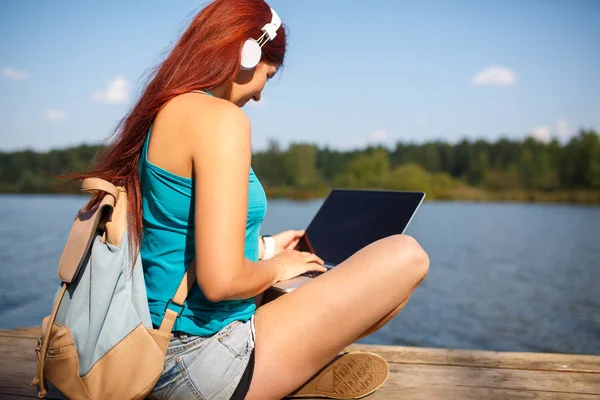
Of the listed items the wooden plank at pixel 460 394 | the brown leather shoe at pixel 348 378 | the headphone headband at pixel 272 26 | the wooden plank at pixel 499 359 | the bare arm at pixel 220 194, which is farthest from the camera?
the wooden plank at pixel 499 359

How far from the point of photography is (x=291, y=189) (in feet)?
161

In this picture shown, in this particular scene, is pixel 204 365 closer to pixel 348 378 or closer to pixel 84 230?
pixel 84 230

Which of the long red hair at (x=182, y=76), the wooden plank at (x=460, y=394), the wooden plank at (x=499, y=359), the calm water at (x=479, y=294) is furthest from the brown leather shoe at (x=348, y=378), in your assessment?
the calm water at (x=479, y=294)

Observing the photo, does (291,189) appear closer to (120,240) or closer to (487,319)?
(487,319)

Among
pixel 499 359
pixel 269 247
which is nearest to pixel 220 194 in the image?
pixel 269 247

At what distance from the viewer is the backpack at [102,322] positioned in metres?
1.12

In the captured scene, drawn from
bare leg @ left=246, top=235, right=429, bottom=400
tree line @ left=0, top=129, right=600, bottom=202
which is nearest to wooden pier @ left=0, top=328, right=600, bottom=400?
bare leg @ left=246, top=235, right=429, bottom=400

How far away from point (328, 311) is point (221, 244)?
312 mm

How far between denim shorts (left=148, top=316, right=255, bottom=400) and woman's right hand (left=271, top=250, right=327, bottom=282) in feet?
0.69

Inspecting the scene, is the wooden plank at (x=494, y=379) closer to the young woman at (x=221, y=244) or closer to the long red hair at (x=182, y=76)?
the young woman at (x=221, y=244)

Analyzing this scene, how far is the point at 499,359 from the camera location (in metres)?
1.97

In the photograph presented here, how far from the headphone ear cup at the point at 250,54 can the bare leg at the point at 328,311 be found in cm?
49

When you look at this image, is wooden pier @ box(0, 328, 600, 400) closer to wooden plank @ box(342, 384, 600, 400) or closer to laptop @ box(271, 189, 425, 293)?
wooden plank @ box(342, 384, 600, 400)

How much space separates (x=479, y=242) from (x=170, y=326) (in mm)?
19253
